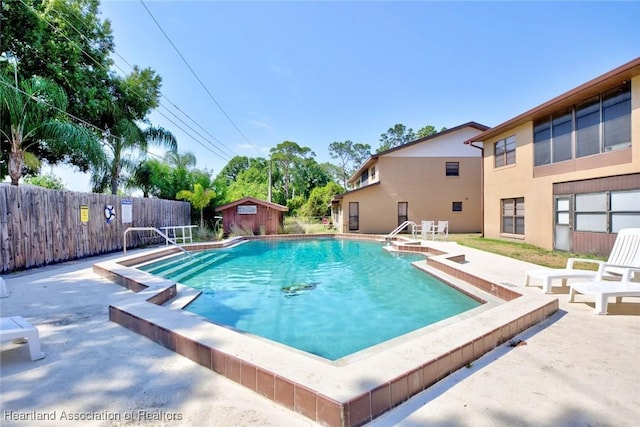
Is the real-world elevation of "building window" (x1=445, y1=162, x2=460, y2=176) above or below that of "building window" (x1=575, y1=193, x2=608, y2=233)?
above

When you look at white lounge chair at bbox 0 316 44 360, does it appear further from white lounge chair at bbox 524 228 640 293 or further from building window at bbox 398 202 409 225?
building window at bbox 398 202 409 225

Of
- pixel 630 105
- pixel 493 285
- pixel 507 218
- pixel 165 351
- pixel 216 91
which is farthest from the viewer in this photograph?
pixel 216 91

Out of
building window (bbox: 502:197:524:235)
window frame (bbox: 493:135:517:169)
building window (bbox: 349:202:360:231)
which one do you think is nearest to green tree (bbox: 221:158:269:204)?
building window (bbox: 349:202:360:231)

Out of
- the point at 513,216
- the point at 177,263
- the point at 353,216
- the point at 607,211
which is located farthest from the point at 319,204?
the point at 607,211

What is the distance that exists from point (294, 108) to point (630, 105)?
2272 cm

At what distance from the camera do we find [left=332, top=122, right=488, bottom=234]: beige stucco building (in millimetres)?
19828

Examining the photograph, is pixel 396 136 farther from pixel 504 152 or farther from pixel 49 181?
pixel 49 181

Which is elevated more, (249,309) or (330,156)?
(330,156)

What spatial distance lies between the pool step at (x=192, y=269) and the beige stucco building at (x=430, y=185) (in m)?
10.7

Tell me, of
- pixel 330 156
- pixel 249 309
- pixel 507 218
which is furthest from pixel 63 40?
pixel 330 156

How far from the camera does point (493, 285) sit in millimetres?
5676

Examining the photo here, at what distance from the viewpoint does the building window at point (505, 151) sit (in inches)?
527

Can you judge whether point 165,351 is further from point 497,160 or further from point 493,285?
point 497,160

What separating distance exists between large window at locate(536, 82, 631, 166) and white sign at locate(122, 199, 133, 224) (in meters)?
15.6
